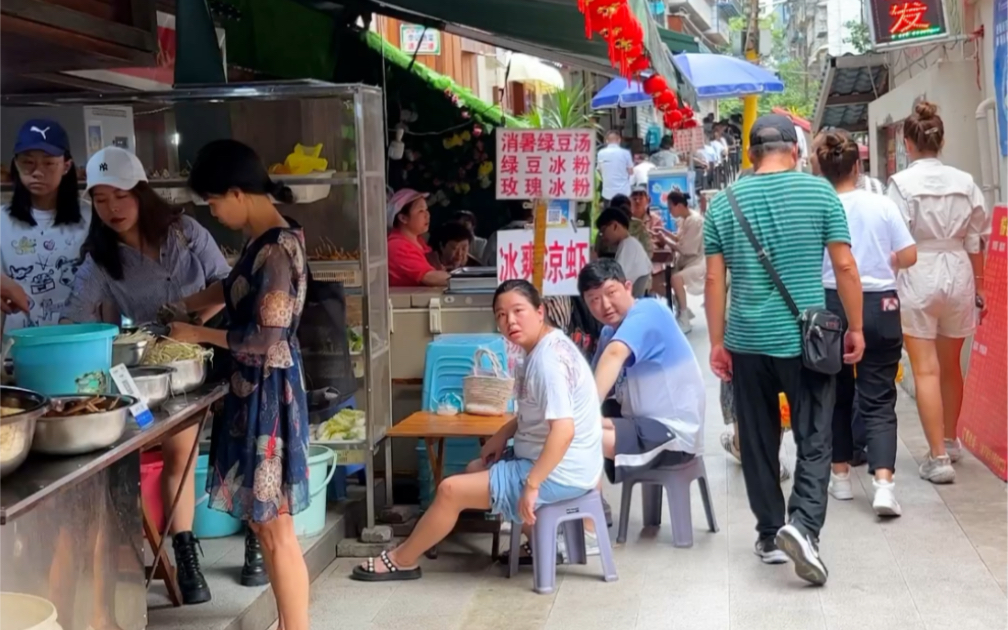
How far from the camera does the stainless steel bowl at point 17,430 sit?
270cm

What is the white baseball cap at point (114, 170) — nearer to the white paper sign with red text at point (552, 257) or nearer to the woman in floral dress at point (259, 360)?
the woman in floral dress at point (259, 360)

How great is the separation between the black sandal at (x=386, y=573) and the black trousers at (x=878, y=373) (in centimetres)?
261

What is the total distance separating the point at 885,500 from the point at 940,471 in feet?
2.80

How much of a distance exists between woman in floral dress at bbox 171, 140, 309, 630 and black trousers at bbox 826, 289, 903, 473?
129 inches

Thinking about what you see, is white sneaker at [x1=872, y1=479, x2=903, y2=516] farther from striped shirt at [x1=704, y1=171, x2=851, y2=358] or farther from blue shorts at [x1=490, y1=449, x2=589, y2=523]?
blue shorts at [x1=490, y1=449, x2=589, y2=523]

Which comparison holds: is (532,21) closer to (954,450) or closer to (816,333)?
(816,333)

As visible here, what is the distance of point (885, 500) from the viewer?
20.1ft

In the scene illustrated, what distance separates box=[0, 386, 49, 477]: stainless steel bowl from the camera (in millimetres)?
2703

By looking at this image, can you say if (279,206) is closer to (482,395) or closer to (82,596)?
(482,395)

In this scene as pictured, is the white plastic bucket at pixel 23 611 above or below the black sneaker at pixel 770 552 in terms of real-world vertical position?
above

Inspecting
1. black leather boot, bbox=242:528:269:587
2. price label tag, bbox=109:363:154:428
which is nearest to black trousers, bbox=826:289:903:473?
black leather boot, bbox=242:528:269:587

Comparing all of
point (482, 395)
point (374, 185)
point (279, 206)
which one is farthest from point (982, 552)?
point (279, 206)

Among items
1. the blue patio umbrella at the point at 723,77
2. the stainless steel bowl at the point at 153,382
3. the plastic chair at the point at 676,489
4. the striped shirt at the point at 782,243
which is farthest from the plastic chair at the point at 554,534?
the blue patio umbrella at the point at 723,77

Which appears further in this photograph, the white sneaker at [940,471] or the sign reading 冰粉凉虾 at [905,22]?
the sign reading 冰粉凉虾 at [905,22]
